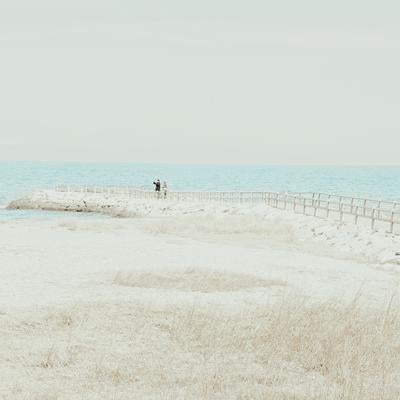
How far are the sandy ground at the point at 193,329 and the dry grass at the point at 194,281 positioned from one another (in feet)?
0.09

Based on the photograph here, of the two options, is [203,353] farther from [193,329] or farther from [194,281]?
[194,281]

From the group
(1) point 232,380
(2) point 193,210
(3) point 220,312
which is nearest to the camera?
(1) point 232,380

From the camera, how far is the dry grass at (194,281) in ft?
55.3

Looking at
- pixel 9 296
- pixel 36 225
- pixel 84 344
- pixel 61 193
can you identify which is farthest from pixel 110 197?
pixel 84 344

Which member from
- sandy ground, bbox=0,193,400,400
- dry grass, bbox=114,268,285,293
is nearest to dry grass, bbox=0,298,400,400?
sandy ground, bbox=0,193,400,400

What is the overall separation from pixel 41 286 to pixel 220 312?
5276mm

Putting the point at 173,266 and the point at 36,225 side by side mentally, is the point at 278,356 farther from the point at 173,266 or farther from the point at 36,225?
the point at 36,225

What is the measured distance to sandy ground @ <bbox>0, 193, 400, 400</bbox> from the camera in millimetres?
9070

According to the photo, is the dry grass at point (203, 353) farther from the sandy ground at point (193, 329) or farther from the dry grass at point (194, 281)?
the dry grass at point (194, 281)

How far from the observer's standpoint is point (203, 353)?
412 inches

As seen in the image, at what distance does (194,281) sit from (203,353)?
7.11 m

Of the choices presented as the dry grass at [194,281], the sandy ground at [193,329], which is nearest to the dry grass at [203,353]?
the sandy ground at [193,329]

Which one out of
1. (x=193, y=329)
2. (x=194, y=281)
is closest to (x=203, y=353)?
(x=193, y=329)

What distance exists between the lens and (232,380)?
30.4 ft
